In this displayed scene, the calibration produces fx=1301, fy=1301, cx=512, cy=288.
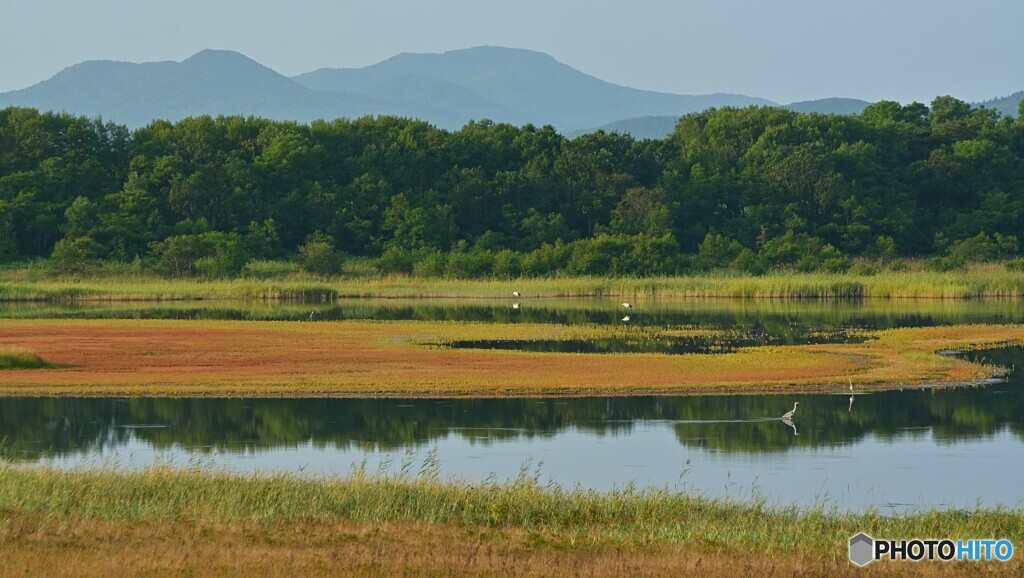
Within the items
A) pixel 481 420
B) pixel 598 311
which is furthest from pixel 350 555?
pixel 598 311

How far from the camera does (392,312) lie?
59219 millimetres

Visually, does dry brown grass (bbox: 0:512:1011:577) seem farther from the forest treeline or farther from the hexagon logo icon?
the forest treeline

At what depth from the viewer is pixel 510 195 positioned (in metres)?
114

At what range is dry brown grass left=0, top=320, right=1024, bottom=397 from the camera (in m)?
29.3

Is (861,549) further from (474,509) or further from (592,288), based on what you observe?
(592,288)

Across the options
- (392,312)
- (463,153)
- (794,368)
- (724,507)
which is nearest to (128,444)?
(724,507)

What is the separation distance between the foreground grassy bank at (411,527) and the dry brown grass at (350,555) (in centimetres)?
2

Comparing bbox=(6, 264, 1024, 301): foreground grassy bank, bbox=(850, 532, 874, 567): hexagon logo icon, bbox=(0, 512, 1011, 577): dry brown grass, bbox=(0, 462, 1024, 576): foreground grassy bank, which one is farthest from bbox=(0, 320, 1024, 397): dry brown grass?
bbox=(6, 264, 1024, 301): foreground grassy bank

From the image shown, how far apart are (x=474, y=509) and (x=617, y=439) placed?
827 centimetres

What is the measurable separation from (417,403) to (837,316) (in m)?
31.7

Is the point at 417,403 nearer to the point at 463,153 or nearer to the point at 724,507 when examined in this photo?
the point at 724,507

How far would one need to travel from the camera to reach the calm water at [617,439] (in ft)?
64.1

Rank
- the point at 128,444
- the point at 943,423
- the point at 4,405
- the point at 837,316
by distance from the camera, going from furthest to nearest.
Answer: the point at 837,316, the point at 4,405, the point at 943,423, the point at 128,444

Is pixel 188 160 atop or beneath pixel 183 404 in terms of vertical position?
atop
